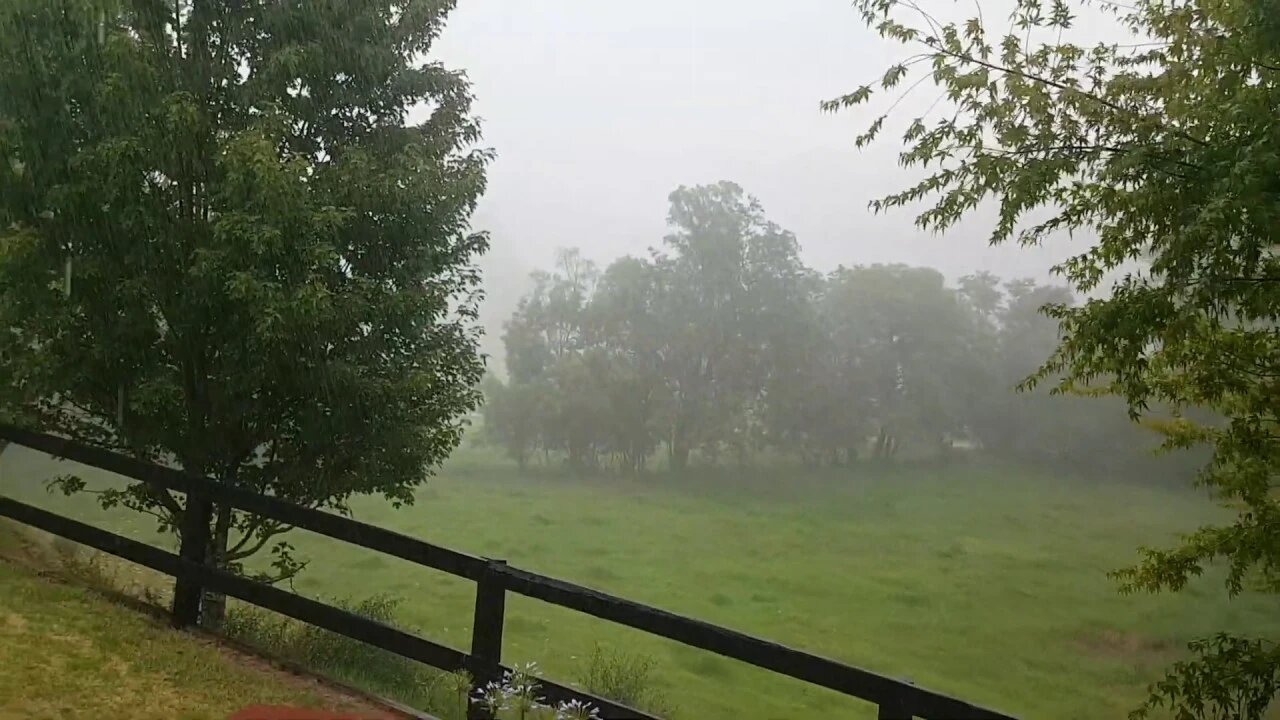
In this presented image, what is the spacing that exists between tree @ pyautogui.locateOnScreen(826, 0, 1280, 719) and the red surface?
13.8ft

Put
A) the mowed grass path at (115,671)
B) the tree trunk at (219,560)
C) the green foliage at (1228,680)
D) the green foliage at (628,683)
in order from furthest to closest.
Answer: the green foliage at (628,683), the tree trunk at (219,560), the green foliage at (1228,680), the mowed grass path at (115,671)

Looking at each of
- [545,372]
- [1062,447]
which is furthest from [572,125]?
[1062,447]

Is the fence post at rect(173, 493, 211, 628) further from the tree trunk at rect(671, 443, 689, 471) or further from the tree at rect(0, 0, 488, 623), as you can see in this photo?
the tree trunk at rect(671, 443, 689, 471)

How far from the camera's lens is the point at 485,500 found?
13.6 metres

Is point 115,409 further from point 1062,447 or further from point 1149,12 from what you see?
point 1062,447

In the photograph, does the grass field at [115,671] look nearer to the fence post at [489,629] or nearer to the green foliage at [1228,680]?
the fence post at [489,629]

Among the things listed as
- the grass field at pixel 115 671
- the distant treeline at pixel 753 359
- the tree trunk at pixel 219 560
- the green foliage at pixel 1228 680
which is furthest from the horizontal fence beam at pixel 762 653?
the distant treeline at pixel 753 359

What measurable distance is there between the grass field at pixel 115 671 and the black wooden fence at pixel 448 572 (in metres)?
0.30

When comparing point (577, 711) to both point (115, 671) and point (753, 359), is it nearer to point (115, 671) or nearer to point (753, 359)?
point (115, 671)

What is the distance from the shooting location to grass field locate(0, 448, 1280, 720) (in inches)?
360

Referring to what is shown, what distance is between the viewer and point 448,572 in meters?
3.45

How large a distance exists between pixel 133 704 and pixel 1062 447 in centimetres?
1414

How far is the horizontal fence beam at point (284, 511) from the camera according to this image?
11.6ft

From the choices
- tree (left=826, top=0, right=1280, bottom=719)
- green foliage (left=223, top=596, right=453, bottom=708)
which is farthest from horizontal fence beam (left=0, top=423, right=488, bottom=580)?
tree (left=826, top=0, right=1280, bottom=719)
